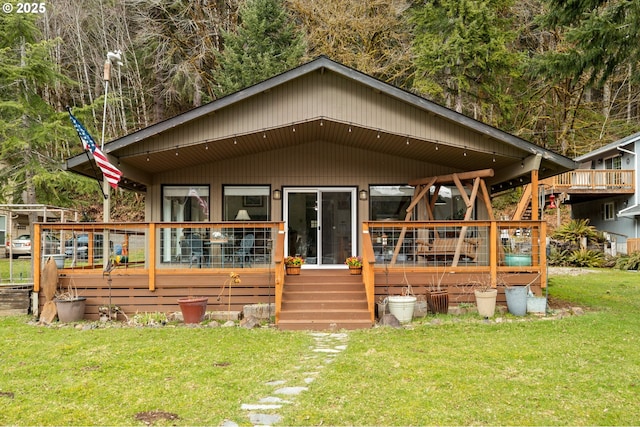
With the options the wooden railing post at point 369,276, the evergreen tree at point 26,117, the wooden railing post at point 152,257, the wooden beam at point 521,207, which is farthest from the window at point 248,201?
the evergreen tree at point 26,117

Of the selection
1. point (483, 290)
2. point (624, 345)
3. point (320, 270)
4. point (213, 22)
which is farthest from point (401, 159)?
point (213, 22)

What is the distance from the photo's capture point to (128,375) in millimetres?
4898

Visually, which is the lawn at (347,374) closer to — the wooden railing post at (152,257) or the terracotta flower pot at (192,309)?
the terracotta flower pot at (192,309)

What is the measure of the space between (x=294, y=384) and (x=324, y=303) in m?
3.47

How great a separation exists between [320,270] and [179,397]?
6.12 m

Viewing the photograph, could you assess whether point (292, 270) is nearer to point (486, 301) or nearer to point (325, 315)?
point (325, 315)

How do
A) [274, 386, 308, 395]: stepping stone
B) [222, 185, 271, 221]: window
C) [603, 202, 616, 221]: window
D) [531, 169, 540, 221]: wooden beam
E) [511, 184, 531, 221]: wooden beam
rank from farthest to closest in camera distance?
[603, 202, 616, 221]: window → [222, 185, 271, 221]: window → [511, 184, 531, 221]: wooden beam → [531, 169, 540, 221]: wooden beam → [274, 386, 308, 395]: stepping stone

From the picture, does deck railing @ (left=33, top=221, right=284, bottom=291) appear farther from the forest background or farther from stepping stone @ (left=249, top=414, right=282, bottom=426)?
the forest background

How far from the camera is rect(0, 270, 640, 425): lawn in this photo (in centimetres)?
382

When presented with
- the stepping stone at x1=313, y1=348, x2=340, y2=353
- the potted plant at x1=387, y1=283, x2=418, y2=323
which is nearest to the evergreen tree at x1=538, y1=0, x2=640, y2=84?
the potted plant at x1=387, y1=283, x2=418, y2=323

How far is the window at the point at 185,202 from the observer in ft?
35.5

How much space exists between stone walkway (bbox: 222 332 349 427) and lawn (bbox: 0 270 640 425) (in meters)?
0.07

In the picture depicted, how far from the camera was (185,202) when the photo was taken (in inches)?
429

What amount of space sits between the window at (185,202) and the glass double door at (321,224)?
179 centimetres
